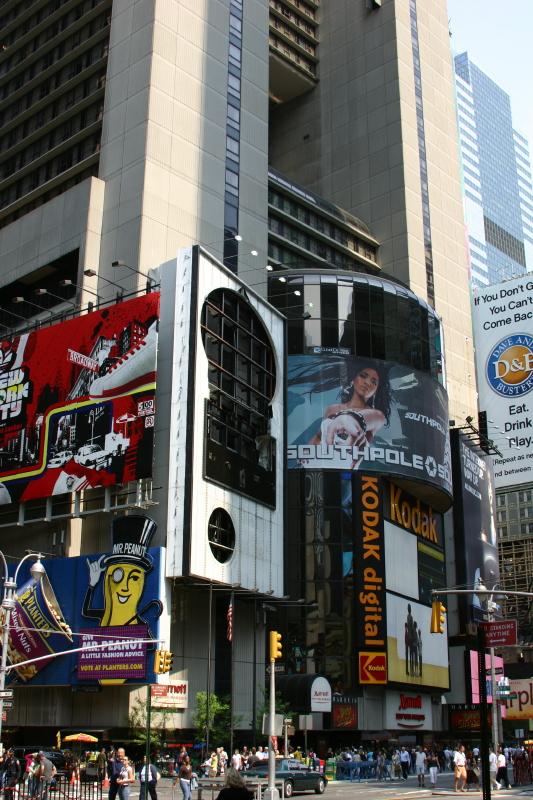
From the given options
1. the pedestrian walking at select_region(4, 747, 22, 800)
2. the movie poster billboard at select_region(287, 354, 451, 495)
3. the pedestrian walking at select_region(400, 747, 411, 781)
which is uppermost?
the movie poster billboard at select_region(287, 354, 451, 495)

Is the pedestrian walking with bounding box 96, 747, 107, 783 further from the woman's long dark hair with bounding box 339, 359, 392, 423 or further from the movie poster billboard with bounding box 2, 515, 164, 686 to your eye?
the woman's long dark hair with bounding box 339, 359, 392, 423

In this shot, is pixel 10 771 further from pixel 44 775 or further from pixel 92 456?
pixel 92 456

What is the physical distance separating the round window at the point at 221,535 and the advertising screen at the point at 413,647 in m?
18.9

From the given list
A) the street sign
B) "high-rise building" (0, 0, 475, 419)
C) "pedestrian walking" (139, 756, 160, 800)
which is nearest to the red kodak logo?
"high-rise building" (0, 0, 475, 419)

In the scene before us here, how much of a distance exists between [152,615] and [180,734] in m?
8.33

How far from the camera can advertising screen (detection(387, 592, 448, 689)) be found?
72.1 m

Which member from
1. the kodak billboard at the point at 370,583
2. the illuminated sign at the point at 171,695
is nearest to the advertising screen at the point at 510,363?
the kodak billboard at the point at 370,583

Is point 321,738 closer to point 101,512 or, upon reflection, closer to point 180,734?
point 180,734

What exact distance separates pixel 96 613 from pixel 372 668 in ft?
77.7

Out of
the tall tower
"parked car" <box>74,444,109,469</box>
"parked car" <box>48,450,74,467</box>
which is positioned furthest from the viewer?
the tall tower

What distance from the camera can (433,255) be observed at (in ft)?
358

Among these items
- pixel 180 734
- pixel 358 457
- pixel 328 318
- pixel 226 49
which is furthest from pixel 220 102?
pixel 180 734

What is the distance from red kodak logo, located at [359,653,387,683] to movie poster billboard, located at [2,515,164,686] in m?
21.3

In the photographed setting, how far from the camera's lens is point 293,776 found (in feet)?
134
